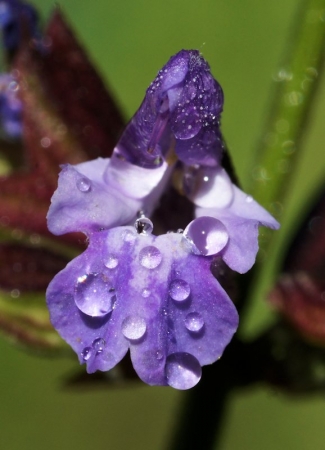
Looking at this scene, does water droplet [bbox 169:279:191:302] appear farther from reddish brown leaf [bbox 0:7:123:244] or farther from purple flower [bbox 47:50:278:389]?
reddish brown leaf [bbox 0:7:123:244]

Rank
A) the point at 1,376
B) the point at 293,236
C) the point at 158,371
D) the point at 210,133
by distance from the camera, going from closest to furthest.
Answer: the point at 158,371 → the point at 210,133 → the point at 293,236 → the point at 1,376

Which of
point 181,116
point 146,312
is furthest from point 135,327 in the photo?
point 181,116

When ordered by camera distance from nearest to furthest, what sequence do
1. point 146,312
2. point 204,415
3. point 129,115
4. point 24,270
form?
1. point 146,312
2. point 24,270
3. point 204,415
4. point 129,115

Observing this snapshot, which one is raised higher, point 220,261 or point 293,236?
point 220,261

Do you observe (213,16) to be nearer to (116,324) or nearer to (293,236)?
(293,236)

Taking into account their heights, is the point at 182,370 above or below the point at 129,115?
above

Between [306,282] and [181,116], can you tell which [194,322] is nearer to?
[181,116]

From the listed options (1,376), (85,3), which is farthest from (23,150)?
(85,3)
